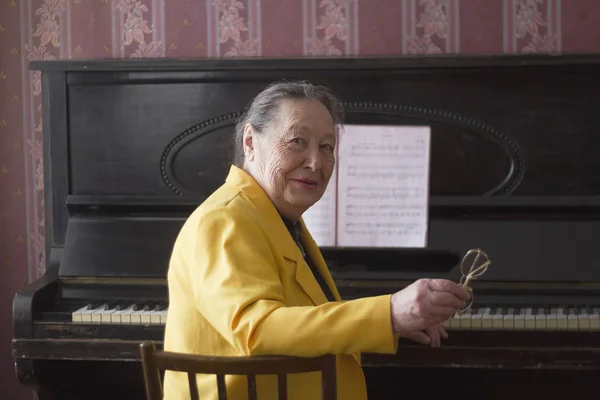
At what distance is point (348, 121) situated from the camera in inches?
101

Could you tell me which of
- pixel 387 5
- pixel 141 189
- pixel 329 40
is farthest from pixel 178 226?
pixel 387 5

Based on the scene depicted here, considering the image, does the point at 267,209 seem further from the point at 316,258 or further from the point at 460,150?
the point at 460,150

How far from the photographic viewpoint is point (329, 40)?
2.97 meters

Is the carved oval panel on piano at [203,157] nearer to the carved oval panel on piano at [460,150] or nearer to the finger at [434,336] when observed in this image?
Result: the carved oval panel on piano at [460,150]

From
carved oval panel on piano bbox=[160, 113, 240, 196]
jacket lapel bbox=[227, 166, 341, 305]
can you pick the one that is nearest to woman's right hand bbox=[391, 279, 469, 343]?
jacket lapel bbox=[227, 166, 341, 305]

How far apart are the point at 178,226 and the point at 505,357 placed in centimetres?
112

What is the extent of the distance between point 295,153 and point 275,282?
0.33 m

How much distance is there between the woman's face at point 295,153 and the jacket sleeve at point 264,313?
259mm

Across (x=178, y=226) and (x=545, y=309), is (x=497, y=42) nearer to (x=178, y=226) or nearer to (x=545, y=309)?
(x=545, y=309)

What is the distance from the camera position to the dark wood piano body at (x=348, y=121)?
242 centimetres

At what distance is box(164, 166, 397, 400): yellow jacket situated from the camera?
1.23 metres

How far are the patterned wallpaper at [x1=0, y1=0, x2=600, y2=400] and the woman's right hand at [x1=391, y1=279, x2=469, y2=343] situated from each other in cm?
185

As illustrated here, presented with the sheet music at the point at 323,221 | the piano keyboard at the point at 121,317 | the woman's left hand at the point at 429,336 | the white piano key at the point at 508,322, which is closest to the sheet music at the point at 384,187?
the sheet music at the point at 323,221

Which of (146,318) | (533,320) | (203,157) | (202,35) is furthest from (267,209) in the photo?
(202,35)
